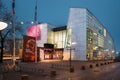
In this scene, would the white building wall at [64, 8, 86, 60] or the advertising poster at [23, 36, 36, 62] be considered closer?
the advertising poster at [23, 36, 36, 62]

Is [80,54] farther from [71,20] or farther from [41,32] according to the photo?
[41,32]

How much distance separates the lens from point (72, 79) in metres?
19.5

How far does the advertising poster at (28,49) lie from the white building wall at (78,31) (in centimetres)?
2877

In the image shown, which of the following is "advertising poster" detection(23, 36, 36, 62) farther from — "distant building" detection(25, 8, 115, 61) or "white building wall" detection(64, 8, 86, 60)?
"white building wall" detection(64, 8, 86, 60)

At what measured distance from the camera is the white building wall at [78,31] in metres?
80.7

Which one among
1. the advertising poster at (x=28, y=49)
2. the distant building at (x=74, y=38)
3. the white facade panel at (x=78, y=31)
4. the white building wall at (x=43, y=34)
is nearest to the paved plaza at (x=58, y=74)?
the advertising poster at (x=28, y=49)

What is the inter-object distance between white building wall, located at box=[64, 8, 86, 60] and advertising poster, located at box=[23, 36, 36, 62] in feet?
94.4

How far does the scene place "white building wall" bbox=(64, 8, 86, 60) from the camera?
80688 mm

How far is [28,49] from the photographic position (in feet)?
178

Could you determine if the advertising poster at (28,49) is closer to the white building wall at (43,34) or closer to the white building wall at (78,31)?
the white building wall at (78,31)

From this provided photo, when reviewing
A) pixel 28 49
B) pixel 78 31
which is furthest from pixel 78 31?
pixel 28 49

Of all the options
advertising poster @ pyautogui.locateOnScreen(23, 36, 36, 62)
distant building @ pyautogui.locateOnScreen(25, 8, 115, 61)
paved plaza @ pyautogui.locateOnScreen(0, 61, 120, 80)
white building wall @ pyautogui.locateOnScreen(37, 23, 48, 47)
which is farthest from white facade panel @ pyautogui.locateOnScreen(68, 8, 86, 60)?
paved plaza @ pyautogui.locateOnScreen(0, 61, 120, 80)

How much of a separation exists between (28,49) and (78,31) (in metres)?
32.4

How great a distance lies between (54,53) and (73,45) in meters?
8.69
